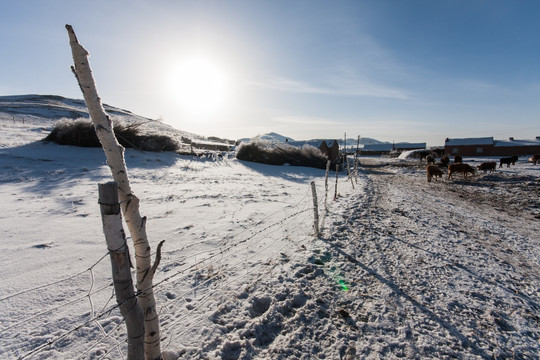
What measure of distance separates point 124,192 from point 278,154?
18744 mm

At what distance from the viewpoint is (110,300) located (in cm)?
315

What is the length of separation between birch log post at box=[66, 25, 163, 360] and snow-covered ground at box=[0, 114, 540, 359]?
1.50 feet

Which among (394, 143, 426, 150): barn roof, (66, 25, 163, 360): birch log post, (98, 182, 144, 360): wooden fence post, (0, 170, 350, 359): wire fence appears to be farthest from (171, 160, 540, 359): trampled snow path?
(394, 143, 426, 150): barn roof

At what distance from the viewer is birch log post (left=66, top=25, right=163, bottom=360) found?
147 centimetres

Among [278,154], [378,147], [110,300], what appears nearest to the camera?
[110,300]

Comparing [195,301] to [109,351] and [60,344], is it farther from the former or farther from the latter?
[60,344]

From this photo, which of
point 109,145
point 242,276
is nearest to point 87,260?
point 242,276

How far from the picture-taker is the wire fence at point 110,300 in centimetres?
240

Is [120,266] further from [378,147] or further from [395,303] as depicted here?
[378,147]

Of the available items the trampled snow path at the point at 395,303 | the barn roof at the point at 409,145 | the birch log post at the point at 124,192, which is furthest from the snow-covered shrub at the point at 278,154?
the barn roof at the point at 409,145

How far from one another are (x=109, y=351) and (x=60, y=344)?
51cm

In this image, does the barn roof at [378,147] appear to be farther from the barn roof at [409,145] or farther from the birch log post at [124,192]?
the birch log post at [124,192]

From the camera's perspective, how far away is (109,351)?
2.42m

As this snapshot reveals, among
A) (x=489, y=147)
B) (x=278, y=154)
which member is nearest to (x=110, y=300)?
(x=278, y=154)
